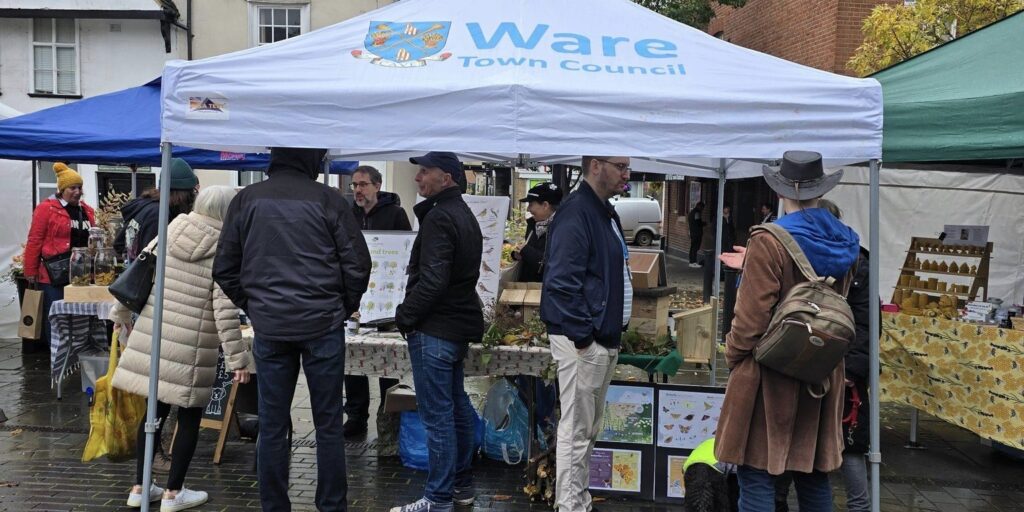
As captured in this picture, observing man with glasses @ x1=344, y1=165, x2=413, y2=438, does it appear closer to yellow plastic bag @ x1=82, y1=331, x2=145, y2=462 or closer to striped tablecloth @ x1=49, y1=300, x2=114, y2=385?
yellow plastic bag @ x1=82, y1=331, x2=145, y2=462

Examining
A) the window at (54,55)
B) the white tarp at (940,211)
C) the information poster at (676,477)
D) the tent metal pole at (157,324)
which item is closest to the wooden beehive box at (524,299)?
the information poster at (676,477)

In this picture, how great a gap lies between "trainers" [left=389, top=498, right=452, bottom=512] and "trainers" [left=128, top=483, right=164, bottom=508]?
1344mm

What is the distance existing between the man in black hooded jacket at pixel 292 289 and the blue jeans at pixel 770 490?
182 cm

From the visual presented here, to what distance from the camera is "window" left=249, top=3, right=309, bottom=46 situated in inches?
688

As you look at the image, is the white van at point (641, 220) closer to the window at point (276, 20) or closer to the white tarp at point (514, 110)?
the window at point (276, 20)

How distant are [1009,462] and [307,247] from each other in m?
5.31

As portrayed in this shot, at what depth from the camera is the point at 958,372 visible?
542 cm

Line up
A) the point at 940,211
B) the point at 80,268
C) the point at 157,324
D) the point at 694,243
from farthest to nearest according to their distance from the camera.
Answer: the point at 694,243 → the point at 940,211 → the point at 80,268 → the point at 157,324

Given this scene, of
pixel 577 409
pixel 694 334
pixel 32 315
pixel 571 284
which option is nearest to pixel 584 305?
pixel 571 284

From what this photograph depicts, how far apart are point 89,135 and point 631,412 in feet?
17.5

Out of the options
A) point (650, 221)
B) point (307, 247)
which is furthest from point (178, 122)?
point (650, 221)

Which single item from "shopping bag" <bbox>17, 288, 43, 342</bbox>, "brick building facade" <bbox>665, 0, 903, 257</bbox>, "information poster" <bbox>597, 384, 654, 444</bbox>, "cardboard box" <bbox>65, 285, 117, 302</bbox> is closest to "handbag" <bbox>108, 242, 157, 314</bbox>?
"information poster" <bbox>597, 384, 654, 444</bbox>

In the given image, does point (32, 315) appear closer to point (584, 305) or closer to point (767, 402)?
Answer: point (584, 305)

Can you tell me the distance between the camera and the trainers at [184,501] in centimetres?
439
